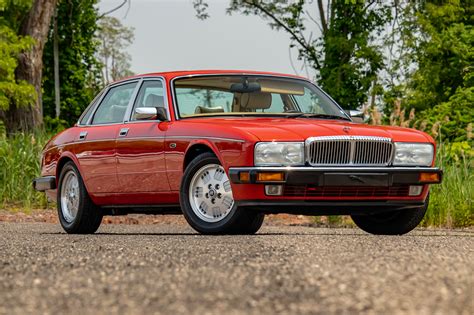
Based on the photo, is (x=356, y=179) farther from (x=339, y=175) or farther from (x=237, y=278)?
(x=237, y=278)

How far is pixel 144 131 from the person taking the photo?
411 inches

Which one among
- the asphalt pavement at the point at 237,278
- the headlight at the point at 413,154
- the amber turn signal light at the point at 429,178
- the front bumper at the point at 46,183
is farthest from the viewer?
the front bumper at the point at 46,183

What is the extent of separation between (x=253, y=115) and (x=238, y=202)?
1.34 meters

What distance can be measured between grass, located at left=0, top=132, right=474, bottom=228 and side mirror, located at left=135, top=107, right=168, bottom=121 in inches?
173

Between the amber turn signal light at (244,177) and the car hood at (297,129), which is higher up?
the car hood at (297,129)

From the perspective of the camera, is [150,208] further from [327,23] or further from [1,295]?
[327,23]

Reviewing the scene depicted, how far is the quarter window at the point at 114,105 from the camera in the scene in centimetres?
1122

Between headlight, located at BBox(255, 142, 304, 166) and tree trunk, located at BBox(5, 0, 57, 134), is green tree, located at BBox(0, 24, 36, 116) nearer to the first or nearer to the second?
tree trunk, located at BBox(5, 0, 57, 134)

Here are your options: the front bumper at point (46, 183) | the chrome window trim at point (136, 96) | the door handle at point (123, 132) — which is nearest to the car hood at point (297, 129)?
the chrome window trim at point (136, 96)

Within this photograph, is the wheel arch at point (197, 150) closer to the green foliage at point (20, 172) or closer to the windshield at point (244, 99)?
the windshield at point (244, 99)

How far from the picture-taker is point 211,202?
9.55 meters

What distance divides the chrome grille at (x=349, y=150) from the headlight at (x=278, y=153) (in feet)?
0.27

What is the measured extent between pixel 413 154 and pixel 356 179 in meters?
0.68

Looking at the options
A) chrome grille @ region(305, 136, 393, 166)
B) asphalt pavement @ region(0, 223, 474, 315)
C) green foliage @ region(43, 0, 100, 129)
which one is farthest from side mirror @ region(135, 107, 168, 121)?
green foliage @ region(43, 0, 100, 129)
